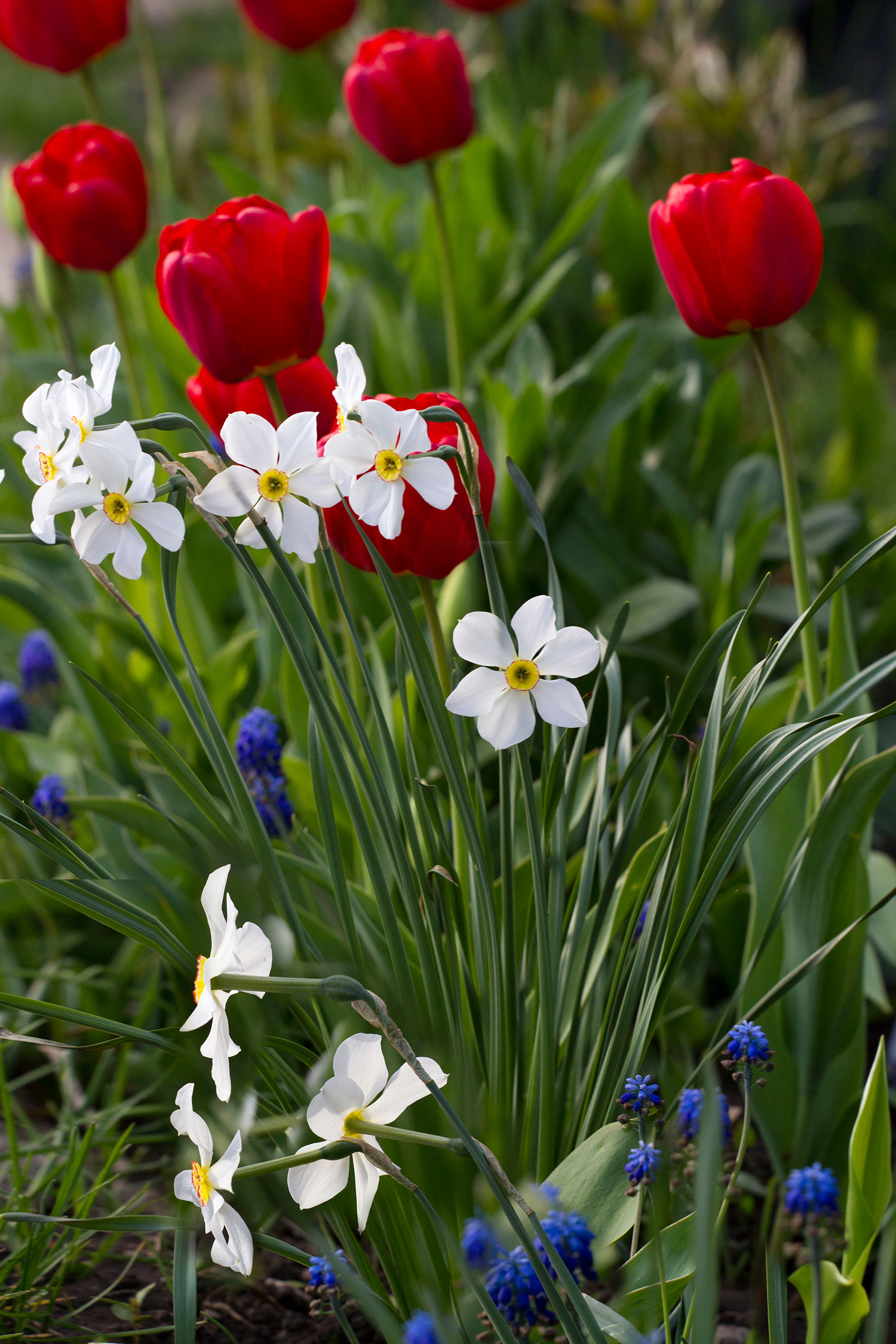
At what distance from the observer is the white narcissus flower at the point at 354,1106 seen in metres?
0.52

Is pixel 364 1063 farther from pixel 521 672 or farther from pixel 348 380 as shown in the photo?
pixel 348 380

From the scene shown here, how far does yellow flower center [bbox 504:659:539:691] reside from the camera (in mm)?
561

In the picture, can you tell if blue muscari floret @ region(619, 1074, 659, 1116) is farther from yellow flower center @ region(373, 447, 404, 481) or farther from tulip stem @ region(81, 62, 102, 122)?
tulip stem @ region(81, 62, 102, 122)

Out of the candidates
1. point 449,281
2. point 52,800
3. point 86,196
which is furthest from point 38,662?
point 449,281

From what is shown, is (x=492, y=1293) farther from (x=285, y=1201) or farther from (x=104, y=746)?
(x=104, y=746)

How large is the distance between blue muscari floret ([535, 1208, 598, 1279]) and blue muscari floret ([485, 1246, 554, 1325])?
1 centimetres

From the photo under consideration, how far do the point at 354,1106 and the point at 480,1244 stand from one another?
100 mm

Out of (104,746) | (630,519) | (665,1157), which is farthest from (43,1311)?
(630,519)

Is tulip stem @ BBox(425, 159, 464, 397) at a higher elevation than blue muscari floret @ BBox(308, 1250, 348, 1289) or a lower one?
higher

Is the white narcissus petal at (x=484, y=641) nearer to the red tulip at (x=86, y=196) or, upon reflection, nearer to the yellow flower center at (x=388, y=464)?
the yellow flower center at (x=388, y=464)

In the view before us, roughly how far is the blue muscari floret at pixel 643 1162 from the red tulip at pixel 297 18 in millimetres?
1696

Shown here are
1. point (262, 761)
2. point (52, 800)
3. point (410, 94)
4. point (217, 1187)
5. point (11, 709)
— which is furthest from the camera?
point (11, 709)

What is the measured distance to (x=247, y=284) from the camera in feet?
2.47

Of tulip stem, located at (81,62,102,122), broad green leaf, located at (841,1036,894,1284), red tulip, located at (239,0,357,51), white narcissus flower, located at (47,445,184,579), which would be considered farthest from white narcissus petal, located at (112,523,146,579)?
red tulip, located at (239,0,357,51)
